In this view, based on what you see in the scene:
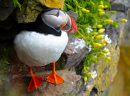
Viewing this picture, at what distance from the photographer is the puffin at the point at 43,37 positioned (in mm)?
1527

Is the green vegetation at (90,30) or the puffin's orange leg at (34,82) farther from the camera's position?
the green vegetation at (90,30)

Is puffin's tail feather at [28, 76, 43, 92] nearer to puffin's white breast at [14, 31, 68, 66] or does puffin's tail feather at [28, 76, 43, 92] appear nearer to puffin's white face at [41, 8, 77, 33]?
puffin's white breast at [14, 31, 68, 66]

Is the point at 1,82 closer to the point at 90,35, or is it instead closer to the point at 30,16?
the point at 30,16

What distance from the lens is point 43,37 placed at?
1528 millimetres

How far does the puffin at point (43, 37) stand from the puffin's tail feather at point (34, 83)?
291 millimetres

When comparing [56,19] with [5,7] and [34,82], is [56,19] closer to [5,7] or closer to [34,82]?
[5,7]

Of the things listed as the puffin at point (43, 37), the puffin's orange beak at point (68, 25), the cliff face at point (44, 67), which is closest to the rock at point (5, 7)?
the cliff face at point (44, 67)

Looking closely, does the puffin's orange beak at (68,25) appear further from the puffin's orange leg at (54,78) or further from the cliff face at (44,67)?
the puffin's orange leg at (54,78)

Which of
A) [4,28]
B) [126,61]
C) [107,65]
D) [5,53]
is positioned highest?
[4,28]

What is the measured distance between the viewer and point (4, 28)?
1.69m

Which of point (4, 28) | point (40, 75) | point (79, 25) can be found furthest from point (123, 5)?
point (4, 28)

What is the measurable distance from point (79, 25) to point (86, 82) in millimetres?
909

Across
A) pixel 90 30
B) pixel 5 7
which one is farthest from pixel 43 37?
pixel 90 30

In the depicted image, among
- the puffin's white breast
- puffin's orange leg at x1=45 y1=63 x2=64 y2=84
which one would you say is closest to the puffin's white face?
the puffin's white breast
